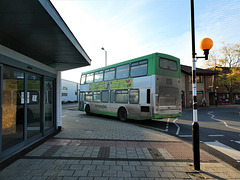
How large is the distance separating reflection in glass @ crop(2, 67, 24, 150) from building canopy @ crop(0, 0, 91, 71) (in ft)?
3.24

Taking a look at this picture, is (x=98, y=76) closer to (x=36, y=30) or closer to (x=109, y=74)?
(x=109, y=74)

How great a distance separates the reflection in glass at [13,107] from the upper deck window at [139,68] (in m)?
6.29

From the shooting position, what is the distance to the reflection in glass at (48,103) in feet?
20.3

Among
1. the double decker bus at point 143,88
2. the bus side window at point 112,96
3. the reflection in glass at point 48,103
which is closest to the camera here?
the reflection in glass at point 48,103

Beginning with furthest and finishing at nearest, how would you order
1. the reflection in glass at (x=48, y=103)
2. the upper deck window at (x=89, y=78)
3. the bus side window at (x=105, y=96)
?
the upper deck window at (x=89, y=78)
the bus side window at (x=105, y=96)
the reflection in glass at (x=48, y=103)

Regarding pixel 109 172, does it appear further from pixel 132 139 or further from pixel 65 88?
pixel 65 88

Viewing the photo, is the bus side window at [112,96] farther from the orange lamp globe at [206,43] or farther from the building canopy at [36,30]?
the orange lamp globe at [206,43]

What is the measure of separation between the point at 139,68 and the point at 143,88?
1.36 m

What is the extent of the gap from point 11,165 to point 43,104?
264cm

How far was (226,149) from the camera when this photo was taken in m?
4.84

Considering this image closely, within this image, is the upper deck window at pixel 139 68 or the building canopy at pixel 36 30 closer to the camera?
the building canopy at pixel 36 30

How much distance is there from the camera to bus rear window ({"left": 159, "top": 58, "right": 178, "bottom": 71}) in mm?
8555

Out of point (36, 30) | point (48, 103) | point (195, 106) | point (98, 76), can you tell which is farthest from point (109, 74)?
point (195, 106)

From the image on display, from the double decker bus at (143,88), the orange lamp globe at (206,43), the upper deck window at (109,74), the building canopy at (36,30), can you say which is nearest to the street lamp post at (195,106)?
the orange lamp globe at (206,43)
